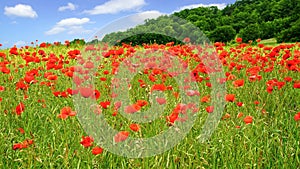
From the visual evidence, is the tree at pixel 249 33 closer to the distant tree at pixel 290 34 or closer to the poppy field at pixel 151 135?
the distant tree at pixel 290 34

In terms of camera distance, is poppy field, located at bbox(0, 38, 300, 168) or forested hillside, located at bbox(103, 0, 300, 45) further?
forested hillside, located at bbox(103, 0, 300, 45)

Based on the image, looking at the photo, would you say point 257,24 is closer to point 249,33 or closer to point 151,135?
point 249,33

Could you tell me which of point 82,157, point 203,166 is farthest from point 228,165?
point 82,157

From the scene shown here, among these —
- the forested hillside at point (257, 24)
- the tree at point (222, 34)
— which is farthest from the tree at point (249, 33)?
the tree at point (222, 34)

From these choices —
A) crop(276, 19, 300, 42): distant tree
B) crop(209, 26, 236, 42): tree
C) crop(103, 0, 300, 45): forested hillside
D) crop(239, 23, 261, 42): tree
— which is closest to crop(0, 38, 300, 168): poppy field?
crop(103, 0, 300, 45): forested hillside

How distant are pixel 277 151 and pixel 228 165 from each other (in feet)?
1.54

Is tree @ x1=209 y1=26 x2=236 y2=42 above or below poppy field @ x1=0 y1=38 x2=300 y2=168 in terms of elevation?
above

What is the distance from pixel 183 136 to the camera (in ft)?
9.59

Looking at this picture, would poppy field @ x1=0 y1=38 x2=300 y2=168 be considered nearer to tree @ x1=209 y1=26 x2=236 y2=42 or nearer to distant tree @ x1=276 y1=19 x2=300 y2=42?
tree @ x1=209 y1=26 x2=236 y2=42

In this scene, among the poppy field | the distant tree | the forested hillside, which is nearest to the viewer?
the poppy field

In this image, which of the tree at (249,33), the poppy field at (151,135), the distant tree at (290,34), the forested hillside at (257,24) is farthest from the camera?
the tree at (249,33)

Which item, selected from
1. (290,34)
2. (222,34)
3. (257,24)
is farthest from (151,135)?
(257,24)

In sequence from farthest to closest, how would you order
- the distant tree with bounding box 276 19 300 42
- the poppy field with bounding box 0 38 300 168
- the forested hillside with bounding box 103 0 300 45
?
the forested hillside with bounding box 103 0 300 45 < the distant tree with bounding box 276 19 300 42 < the poppy field with bounding box 0 38 300 168

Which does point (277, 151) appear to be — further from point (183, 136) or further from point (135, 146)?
point (135, 146)
